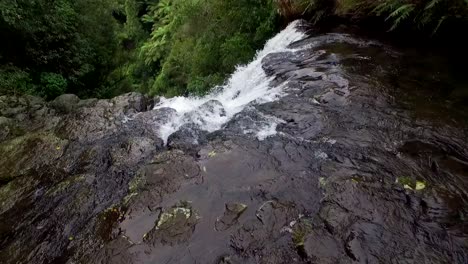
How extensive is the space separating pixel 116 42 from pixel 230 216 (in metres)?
11.4

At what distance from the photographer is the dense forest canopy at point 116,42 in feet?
32.6

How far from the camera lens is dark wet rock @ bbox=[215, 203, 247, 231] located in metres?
4.12

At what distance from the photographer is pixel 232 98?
8078 millimetres

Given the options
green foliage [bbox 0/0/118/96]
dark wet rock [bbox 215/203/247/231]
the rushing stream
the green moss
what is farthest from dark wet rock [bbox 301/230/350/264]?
green foliage [bbox 0/0/118/96]

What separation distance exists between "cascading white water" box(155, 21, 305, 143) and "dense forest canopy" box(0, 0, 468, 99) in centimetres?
78

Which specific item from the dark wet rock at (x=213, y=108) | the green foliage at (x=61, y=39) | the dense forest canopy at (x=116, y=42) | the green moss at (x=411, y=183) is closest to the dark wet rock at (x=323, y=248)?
the green moss at (x=411, y=183)

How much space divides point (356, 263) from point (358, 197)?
89 cm

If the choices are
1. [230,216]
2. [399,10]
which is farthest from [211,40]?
[230,216]

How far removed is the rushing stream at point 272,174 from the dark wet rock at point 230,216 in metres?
0.02

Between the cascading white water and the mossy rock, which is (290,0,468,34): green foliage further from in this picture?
the mossy rock

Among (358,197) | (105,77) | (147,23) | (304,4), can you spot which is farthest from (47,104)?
(147,23)

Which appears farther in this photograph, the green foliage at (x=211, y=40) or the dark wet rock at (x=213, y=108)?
the green foliage at (x=211, y=40)

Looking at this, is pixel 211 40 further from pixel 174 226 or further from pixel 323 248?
pixel 323 248

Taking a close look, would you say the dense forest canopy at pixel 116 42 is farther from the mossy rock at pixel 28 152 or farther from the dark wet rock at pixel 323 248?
the dark wet rock at pixel 323 248
